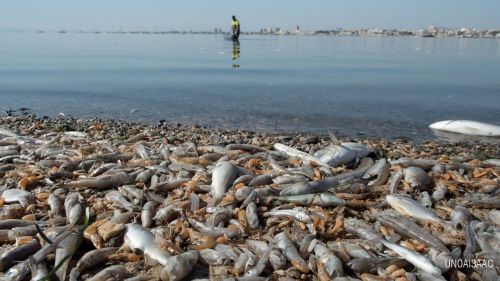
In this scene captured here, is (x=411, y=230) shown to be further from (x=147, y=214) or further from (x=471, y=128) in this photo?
(x=471, y=128)

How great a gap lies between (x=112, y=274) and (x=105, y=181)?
2339 millimetres

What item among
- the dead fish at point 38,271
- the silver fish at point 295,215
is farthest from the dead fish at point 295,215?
the dead fish at point 38,271

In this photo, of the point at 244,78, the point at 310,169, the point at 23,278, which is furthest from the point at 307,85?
the point at 23,278

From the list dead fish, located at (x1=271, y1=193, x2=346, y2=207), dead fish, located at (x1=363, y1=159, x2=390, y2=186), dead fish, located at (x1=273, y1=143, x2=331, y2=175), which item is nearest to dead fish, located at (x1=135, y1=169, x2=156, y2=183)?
dead fish, located at (x1=271, y1=193, x2=346, y2=207)

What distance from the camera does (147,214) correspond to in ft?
17.6

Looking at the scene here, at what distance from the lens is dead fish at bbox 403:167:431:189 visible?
6250mm

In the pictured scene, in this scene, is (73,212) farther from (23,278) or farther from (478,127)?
(478,127)

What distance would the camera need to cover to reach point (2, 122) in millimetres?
13359

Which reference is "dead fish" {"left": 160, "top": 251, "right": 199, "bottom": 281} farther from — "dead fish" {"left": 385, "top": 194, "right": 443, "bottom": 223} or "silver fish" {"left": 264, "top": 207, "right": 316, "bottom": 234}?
"dead fish" {"left": 385, "top": 194, "right": 443, "bottom": 223}

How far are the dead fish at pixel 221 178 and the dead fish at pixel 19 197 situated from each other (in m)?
2.55

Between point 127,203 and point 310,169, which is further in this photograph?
point 310,169

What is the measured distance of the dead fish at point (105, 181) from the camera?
628cm

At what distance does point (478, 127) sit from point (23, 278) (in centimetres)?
1275

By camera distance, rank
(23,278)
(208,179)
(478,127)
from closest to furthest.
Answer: (23,278) < (208,179) < (478,127)
